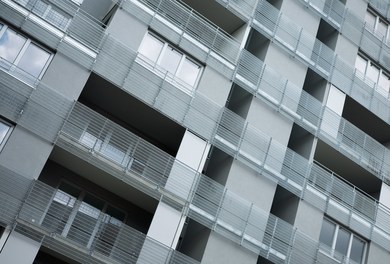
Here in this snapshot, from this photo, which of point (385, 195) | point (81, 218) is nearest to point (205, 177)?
point (81, 218)

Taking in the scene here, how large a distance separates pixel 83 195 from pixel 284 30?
454 inches

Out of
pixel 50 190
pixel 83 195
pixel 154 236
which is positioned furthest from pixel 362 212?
pixel 50 190

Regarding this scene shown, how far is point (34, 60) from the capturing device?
1869cm

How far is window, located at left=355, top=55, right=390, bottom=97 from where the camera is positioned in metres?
27.5

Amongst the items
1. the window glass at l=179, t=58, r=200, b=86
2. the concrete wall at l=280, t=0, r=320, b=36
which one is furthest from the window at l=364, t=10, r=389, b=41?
the window glass at l=179, t=58, r=200, b=86

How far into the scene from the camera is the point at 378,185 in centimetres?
2588

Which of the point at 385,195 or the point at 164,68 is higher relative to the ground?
the point at 385,195

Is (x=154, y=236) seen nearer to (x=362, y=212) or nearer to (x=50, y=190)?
(x=50, y=190)

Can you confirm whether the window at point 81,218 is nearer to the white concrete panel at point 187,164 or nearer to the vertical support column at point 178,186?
the vertical support column at point 178,186

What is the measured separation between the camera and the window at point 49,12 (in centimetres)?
1917

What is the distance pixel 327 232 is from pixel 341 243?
35.4 inches

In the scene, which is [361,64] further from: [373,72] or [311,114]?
[311,114]

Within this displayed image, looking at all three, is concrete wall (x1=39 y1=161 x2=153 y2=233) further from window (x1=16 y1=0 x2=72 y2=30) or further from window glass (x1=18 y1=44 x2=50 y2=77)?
window (x1=16 y1=0 x2=72 y2=30)

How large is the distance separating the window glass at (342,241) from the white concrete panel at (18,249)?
1258cm
